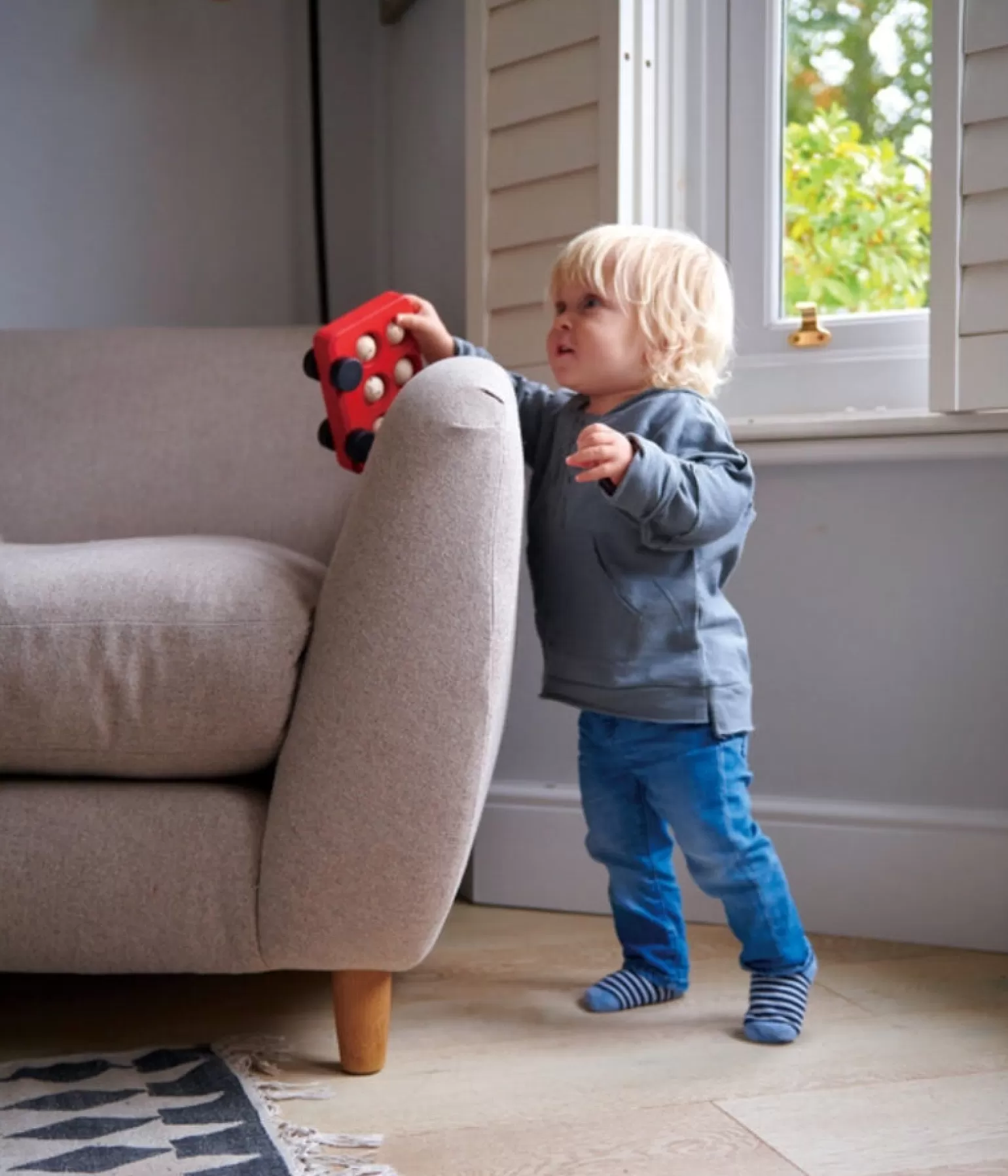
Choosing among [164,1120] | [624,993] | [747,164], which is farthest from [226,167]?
[164,1120]

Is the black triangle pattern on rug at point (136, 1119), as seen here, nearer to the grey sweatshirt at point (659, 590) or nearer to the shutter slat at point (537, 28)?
the grey sweatshirt at point (659, 590)

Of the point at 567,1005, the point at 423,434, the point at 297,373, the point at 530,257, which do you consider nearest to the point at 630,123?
the point at 530,257

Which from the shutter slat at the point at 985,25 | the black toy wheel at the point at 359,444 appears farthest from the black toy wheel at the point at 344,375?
the shutter slat at the point at 985,25

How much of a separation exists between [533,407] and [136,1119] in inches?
30.7

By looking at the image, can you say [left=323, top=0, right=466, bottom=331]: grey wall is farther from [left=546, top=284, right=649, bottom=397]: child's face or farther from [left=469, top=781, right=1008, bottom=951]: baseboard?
[left=469, top=781, right=1008, bottom=951]: baseboard

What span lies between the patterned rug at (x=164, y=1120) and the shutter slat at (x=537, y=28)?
3.91ft

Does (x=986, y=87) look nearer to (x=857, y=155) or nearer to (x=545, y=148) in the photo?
(x=857, y=155)

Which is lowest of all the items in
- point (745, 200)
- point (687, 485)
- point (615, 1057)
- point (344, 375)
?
point (615, 1057)

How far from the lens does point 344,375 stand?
1.26 m

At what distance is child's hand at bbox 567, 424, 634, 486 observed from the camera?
3.68ft

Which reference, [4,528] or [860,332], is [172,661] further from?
[860,332]

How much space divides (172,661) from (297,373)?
0.71 meters

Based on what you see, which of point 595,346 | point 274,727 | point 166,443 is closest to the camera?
point 274,727

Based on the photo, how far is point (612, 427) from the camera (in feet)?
4.26
